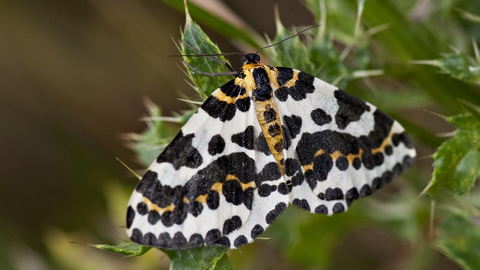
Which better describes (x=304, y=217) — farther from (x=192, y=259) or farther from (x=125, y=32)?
(x=125, y=32)

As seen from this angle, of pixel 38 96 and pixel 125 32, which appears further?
pixel 38 96

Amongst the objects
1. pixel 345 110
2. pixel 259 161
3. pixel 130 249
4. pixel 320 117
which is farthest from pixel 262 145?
pixel 130 249

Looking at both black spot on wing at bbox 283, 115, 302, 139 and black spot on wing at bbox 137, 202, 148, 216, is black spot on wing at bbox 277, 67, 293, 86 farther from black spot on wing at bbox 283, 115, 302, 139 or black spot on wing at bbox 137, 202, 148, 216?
black spot on wing at bbox 137, 202, 148, 216

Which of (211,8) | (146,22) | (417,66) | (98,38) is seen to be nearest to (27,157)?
(98,38)

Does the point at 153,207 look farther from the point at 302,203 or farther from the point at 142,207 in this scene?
the point at 302,203

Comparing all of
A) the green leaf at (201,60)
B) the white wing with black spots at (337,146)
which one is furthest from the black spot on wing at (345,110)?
the green leaf at (201,60)

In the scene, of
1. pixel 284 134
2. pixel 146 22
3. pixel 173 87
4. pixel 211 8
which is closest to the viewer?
pixel 284 134

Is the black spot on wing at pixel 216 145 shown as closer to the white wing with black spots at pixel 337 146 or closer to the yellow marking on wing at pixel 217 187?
the yellow marking on wing at pixel 217 187
